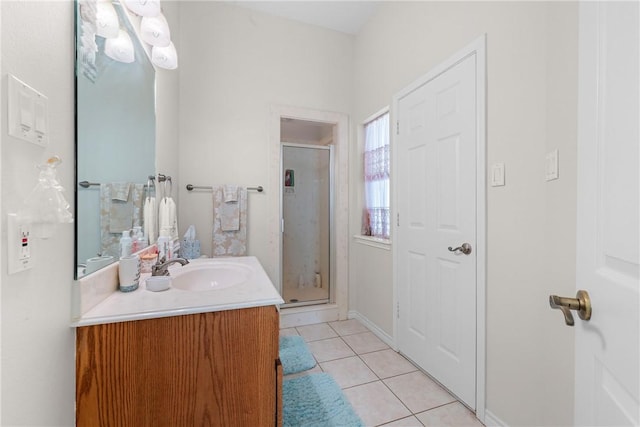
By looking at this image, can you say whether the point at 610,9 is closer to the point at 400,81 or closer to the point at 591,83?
the point at 591,83

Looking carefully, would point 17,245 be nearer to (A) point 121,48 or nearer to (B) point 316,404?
(A) point 121,48

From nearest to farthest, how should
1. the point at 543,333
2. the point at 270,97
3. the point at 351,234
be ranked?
1. the point at 543,333
2. the point at 270,97
3. the point at 351,234

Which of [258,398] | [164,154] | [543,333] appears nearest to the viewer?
[258,398]

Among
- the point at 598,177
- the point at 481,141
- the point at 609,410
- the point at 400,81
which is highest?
the point at 400,81

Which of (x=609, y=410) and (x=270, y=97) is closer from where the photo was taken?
(x=609, y=410)

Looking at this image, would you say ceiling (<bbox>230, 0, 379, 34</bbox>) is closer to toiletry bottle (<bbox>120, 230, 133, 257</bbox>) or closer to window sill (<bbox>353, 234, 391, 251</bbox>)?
window sill (<bbox>353, 234, 391, 251</bbox>)

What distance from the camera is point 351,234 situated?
9.40 feet

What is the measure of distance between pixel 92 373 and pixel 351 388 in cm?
141

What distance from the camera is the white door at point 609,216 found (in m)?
0.45

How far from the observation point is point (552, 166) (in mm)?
1091

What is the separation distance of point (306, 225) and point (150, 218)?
6.40 ft

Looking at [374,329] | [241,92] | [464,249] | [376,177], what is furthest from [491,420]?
[241,92]

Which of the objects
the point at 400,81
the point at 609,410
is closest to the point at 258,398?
the point at 609,410

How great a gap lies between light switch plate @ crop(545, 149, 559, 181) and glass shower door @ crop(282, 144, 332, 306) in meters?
2.12
